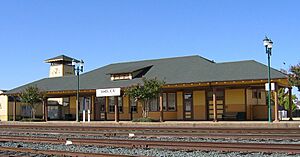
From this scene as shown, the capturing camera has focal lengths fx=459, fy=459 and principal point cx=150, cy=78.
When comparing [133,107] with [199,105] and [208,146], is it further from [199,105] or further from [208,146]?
[208,146]

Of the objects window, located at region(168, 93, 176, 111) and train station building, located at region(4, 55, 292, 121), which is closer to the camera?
train station building, located at region(4, 55, 292, 121)

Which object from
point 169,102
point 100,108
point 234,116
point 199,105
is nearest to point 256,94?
point 234,116

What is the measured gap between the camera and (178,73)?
39.7 m

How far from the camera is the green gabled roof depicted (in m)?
34.8

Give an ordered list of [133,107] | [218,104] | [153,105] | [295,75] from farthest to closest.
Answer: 1. [295,75]
2. [133,107]
3. [153,105]
4. [218,104]

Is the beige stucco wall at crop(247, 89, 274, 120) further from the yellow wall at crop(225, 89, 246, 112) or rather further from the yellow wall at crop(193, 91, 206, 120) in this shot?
the yellow wall at crop(193, 91, 206, 120)

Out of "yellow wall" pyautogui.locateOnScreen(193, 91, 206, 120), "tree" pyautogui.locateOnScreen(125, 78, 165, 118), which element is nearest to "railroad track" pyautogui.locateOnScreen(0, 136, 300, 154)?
"tree" pyautogui.locateOnScreen(125, 78, 165, 118)

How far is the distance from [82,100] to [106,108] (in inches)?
115

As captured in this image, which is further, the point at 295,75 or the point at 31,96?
the point at 295,75

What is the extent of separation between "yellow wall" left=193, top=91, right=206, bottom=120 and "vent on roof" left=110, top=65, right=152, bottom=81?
6119 mm

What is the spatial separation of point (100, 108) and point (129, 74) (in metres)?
4.82

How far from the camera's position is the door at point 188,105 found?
127 feet

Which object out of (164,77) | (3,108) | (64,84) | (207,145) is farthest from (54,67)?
(207,145)

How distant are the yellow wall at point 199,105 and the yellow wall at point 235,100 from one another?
1985 mm
